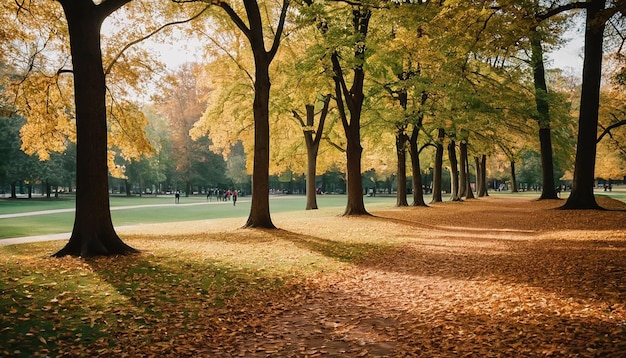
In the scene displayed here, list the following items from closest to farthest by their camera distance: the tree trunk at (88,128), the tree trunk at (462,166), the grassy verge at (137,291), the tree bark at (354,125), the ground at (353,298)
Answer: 1. the ground at (353,298)
2. the grassy verge at (137,291)
3. the tree trunk at (88,128)
4. the tree bark at (354,125)
5. the tree trunk at (462,166)

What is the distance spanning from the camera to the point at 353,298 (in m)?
7.44

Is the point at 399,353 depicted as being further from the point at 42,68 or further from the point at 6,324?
the point at 42,68

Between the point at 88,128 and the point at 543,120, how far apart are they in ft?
81.5

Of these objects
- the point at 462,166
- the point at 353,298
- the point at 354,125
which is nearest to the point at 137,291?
the point at 353,298

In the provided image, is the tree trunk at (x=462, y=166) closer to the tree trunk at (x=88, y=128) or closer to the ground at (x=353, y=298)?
the ground at (x=353, y=298)

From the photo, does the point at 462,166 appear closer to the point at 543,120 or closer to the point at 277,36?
the point at 543,120

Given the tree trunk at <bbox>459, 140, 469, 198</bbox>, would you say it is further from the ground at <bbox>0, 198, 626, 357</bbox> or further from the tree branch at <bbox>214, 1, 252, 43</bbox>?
the ground at <bbox>0, 198, 626, 357</bbox>

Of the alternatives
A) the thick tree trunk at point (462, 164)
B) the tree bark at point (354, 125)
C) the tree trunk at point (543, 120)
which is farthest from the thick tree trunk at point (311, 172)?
the thick tree trunk at point (462, 164)

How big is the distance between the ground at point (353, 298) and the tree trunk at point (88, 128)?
89 cm

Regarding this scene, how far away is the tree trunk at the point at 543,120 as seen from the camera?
26641 mm

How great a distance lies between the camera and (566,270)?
8438mm

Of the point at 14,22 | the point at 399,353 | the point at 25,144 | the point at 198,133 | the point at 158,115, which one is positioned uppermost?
the point at 158,115

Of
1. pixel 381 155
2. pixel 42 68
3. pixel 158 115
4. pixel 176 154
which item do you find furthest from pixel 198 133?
pixel 158 115

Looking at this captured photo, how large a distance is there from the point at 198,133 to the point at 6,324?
23312 mm
